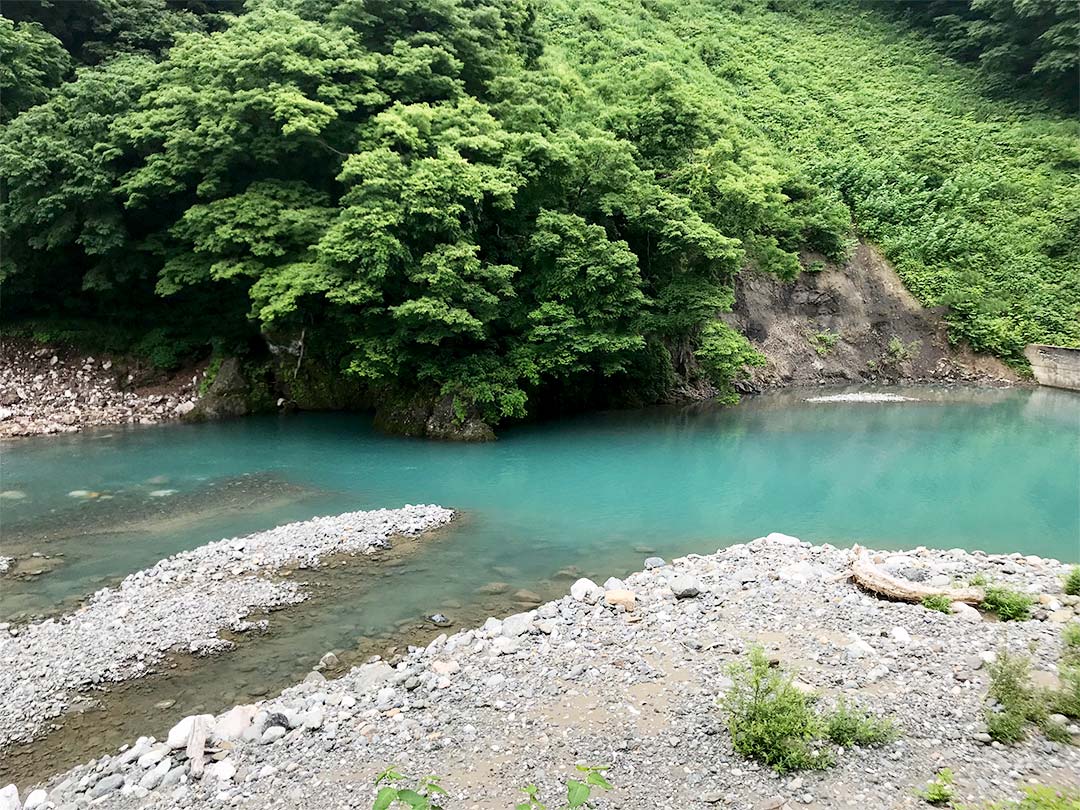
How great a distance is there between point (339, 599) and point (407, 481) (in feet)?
22.3

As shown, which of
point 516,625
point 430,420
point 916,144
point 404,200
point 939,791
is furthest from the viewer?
point 916,144

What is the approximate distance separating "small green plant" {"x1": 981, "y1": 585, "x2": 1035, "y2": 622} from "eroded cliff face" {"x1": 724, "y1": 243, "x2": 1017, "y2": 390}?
78.0 ft

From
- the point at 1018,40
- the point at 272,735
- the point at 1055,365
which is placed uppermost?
the point at 1018,40

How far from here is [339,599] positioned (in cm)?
970

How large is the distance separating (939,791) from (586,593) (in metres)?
4.66

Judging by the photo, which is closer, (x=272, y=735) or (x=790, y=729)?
(x=790, y=729)

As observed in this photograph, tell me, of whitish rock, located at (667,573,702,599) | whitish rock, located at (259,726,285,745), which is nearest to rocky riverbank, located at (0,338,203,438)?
whitish rock, located at (259,726,285,745)

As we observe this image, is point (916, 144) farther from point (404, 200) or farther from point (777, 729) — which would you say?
point (777, 729)

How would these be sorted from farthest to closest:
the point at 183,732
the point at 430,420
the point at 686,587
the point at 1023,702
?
the point at 430,420 → the point at 686,587 → the point at 183,732 → the point at 1023,702

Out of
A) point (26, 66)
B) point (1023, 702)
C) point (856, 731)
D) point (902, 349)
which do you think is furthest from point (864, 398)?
point (26, 66)

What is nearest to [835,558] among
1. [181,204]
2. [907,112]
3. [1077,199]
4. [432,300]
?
[432,300]

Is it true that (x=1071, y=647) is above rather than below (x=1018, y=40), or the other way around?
below

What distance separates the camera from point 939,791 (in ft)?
15.0

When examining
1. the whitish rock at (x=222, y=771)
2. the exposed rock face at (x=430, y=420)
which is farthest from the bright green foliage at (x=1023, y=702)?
the exposed rock face at (x=430, y=420)
